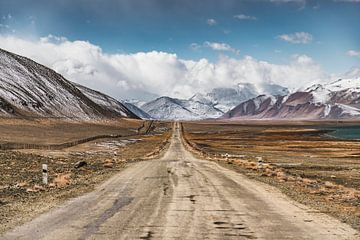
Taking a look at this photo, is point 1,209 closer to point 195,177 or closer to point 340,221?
point 340,221

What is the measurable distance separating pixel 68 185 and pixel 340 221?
15.9 metres

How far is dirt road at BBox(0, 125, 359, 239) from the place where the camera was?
12414mm

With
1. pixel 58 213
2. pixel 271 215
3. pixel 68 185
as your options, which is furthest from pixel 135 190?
pixel 271 215

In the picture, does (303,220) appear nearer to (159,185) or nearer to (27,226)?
(27,226)

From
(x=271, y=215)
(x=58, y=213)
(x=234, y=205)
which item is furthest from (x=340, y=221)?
(x=58, y=213)

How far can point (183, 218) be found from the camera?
14680 millimetres

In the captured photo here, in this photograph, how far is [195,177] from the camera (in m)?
29.4

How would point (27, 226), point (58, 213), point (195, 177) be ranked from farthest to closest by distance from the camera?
1. point (195, 177)
2. point (58, 213)
3. point (27, 226)

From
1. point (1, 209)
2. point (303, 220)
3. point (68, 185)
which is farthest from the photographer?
point (68, 185)

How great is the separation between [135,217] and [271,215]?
4.59 metres

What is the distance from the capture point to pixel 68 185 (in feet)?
84.6

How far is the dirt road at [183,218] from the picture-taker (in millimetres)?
12414

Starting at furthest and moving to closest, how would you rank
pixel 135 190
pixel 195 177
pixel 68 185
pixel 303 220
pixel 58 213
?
pixel 195 177 → pixel 68 185 → pixel 135 190 → pixel 58 213 → pixel 303 220

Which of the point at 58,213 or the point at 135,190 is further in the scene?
the point at 135,190
